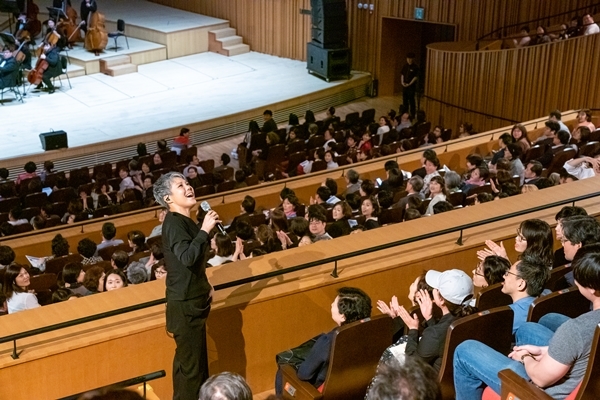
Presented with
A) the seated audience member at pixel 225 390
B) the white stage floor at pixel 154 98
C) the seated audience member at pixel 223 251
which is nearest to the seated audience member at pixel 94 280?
the seated audience member at pixel 223 251

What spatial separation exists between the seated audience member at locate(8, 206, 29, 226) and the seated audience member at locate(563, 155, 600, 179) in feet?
17.7

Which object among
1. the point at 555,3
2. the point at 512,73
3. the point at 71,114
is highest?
the point at 555,3

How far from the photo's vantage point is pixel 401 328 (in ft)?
13.9

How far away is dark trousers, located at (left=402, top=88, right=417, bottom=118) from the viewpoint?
45.0ft

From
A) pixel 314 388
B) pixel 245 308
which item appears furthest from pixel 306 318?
pixel 314 388

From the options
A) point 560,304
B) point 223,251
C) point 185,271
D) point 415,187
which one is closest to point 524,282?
point 560,304

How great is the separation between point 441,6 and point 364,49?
2053 mm

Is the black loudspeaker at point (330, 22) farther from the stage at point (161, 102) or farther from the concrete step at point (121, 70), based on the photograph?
the concrete step at point (121, 70)

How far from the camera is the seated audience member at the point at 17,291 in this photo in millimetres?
5395

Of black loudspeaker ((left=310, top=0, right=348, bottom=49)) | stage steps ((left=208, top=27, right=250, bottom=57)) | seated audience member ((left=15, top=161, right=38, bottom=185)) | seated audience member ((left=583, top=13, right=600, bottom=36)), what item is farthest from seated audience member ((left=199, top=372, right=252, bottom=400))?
stage steps ((left=208, top=27, right=250, bottom=57))

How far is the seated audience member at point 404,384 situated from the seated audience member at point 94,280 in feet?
11.4

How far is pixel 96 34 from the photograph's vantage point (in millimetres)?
15492

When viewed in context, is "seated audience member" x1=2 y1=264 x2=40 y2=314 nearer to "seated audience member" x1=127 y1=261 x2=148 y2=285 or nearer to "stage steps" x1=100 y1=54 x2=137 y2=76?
"seated audience member" x1=127 y1=261 x2=148 y2=285

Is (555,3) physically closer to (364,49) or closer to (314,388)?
(364,49)
